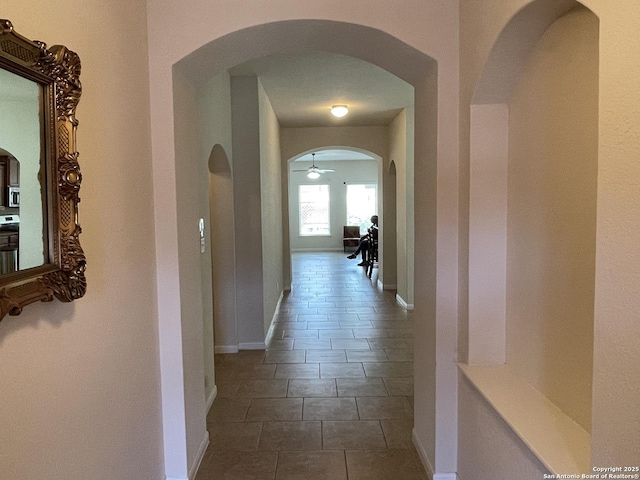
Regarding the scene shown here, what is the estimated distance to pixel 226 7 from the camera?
2162mm

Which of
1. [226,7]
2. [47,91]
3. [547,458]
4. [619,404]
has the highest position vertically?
[226,7]

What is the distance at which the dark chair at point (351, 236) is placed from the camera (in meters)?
13.8

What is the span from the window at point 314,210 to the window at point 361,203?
2.43ft

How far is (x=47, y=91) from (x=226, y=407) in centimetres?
269

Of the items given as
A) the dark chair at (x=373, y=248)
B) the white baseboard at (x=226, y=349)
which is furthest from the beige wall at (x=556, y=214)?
the dark chair at (x=373, y=248)

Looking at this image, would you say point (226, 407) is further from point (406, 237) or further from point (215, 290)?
point (406, 237)

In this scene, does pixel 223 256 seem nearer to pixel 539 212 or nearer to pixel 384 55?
pixel 384 55

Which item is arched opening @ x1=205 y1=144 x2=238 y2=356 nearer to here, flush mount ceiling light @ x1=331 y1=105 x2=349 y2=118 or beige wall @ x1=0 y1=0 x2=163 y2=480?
flush mount ceiling light @ x1=331 y1=105 x2=349 y2=118

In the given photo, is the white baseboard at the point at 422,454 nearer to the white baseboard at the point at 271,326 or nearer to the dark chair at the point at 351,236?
the white baseboard at the point at 271,326

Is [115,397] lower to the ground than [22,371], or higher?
lower

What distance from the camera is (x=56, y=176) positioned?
4.22ft

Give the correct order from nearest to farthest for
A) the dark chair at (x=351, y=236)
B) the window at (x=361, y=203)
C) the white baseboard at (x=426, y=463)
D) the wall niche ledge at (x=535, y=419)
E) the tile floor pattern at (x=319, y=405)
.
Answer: the wall niche ledge at (x=535, y=419) → the white baseboard at (x=426, y=463) → the tile floor pattern at (x=319, y=405) → the dark chair at (x=351, y=236) → the window at (x=361, y=203)

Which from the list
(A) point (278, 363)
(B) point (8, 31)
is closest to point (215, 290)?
(A) point (278, 363)

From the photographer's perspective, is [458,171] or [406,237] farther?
[406,237]
